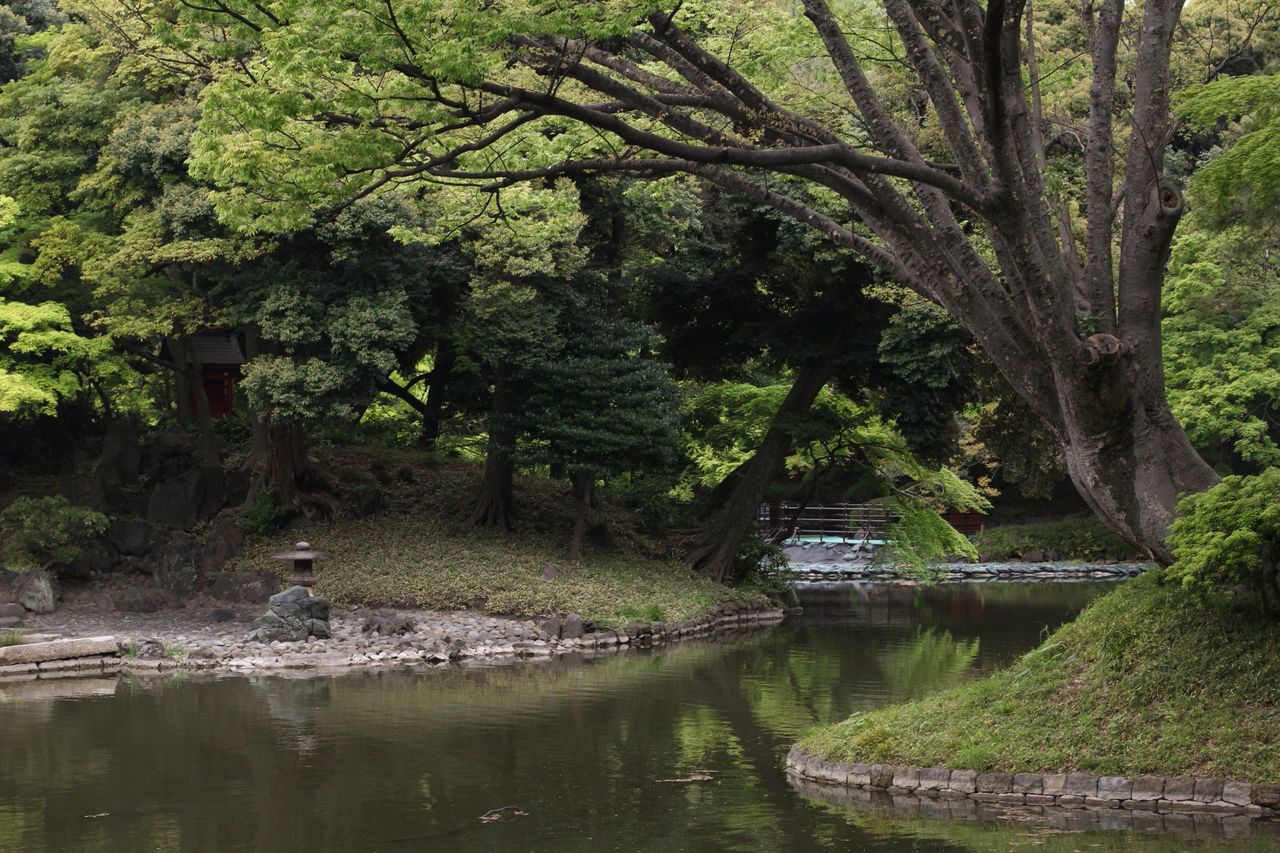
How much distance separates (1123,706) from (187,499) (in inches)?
810

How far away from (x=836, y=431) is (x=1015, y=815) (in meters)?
17.9

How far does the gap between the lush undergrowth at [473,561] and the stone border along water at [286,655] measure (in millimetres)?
635

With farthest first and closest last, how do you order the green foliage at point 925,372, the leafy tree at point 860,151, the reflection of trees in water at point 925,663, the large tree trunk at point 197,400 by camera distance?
the large tree trunk at point 197,400
the green foliage at point 925,372
the reflection of trees in water at point 925,663
the leafy tree at point 860,151

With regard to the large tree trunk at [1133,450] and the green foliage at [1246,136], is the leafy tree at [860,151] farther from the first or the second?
the green foliage at [1246,136]

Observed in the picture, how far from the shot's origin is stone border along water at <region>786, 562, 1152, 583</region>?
36875 millimetres

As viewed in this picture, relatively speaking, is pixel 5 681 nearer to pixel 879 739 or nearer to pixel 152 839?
pixel 152 839

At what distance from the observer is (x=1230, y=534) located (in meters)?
9.85

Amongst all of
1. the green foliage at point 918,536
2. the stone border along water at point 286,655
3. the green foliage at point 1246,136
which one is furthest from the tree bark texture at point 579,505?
the green foliage at point 1246,136

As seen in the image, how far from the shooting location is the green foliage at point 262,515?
2597 centimetres

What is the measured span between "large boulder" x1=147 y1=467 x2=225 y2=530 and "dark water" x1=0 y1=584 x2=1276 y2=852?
7.88 metres

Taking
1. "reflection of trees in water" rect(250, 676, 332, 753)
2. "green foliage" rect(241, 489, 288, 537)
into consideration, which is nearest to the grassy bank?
"reflection of trees in water" rect(250, 676, 332, 753)

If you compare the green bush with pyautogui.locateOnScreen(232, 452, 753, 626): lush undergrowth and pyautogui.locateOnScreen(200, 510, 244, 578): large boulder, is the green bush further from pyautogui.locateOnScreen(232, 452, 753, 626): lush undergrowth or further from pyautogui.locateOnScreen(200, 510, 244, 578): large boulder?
pyautogui.locateOnScreen(200, 510, 244, 578): large boulder

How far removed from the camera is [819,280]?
26.1 meters

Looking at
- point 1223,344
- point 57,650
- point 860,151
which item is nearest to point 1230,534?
point 860,151
